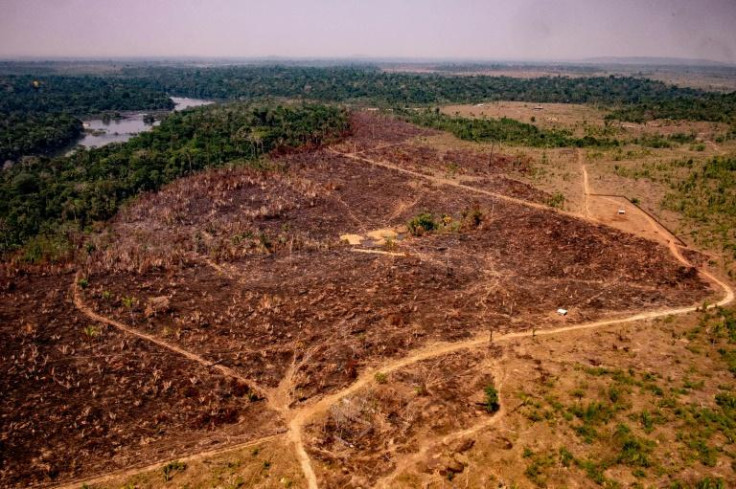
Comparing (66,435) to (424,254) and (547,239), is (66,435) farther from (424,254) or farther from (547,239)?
(547,239)

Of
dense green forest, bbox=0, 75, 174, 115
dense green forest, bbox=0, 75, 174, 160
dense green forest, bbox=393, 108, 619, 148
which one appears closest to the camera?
dense green forest, bbox=393, 108, 619, 148

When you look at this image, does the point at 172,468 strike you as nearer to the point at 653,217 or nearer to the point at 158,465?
the point at 158,465

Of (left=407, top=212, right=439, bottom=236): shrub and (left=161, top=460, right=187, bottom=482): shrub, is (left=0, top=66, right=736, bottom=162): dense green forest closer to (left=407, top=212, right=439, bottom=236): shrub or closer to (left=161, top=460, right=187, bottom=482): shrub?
(left=407, top=212, right=439, bottom=236): shrub

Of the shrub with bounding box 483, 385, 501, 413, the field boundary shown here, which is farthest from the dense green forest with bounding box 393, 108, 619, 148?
the shrub with bounding box 483, 385, 501, 413

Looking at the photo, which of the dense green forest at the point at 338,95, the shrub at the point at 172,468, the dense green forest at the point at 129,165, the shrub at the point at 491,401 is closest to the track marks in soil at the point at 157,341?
the shrub at the point at 172,468

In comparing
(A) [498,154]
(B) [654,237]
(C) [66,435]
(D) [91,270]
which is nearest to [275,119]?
(A) [498,154]

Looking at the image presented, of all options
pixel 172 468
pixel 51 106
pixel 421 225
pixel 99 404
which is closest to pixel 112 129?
pixel 51 106
